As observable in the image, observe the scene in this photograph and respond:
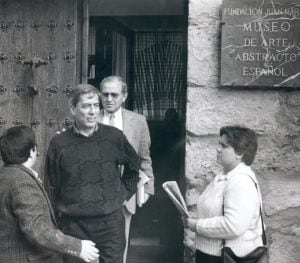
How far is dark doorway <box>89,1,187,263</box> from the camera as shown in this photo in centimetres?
594

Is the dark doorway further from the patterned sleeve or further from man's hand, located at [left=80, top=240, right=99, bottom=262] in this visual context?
the patterned sleeve

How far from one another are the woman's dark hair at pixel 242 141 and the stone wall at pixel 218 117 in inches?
38.4

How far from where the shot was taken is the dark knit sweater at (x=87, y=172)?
3.72m

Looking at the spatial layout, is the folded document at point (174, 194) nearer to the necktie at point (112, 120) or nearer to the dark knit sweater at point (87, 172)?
the dark knit sweater at point (87, 172)

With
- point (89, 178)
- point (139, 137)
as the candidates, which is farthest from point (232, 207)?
point (139, 137)

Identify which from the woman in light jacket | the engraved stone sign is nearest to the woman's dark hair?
the woman in light jacket

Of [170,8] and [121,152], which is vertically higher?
[170,8]

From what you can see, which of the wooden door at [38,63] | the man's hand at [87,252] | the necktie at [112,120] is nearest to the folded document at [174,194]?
the man's hand at [87,252]

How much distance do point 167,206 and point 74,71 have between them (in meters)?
1.87

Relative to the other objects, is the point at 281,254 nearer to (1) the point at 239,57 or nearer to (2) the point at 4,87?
(1) the point at 239,57

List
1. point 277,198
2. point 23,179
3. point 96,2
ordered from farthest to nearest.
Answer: point 96,2 < point 277,198 < point 23,179

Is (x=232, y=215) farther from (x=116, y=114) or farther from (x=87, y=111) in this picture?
(x=116, y=114)

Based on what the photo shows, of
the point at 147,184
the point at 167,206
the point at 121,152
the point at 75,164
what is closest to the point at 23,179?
the point at 75,164

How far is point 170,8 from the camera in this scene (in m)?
5.92
